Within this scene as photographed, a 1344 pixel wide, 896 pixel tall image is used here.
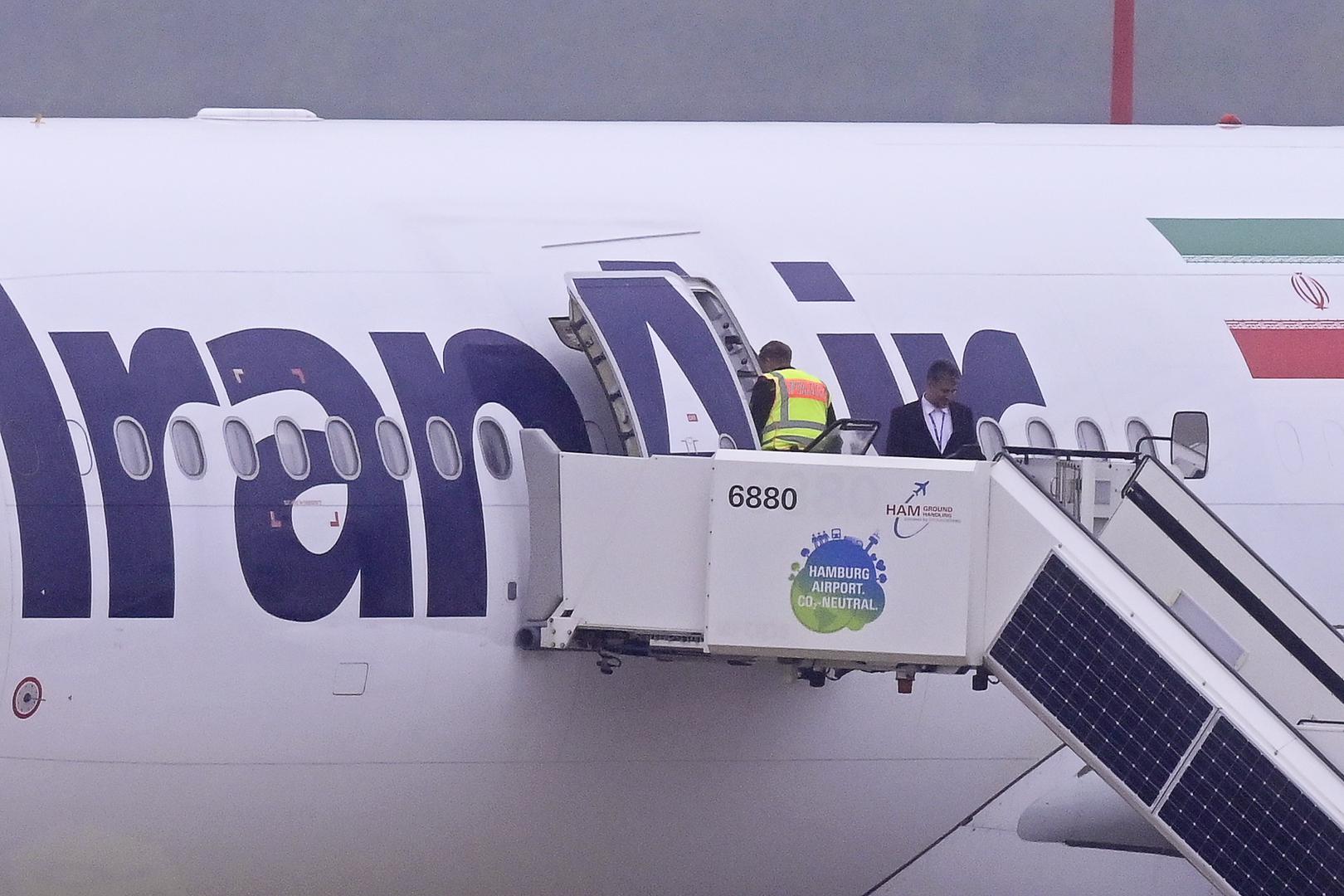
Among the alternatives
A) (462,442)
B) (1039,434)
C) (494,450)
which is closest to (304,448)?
(462,442)

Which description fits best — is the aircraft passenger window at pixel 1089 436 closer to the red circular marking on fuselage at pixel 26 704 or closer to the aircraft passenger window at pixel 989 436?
the aircraft passenger window at pixel 989 436

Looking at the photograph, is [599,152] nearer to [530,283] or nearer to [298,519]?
[530,283]

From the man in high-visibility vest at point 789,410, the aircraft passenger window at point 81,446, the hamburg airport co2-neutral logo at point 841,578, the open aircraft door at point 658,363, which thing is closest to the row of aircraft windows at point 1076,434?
the man in high-visibility vest at point 789,410

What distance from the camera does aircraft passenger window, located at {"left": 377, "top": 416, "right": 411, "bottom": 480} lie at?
36.1 feet

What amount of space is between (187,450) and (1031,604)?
4476mm

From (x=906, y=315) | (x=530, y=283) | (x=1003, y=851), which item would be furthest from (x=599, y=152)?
(x=1003, y=851)

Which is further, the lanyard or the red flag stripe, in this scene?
the red flag stripe

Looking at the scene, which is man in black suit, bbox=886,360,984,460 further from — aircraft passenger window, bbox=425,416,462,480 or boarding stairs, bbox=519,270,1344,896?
aircraft passenger window, bbox=425,416,462,480

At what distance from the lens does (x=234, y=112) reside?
12.8m

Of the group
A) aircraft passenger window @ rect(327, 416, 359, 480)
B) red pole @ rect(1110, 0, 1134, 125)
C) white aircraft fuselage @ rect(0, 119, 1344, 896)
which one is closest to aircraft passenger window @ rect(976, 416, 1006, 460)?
white aircraft fuselage @ rect(0, 119, 1344, 896)

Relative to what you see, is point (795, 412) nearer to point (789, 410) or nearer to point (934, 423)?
point (789, 410)

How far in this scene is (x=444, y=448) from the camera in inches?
439

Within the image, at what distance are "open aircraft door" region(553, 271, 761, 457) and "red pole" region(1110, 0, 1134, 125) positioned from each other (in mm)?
12342

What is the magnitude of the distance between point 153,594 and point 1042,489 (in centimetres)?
457
